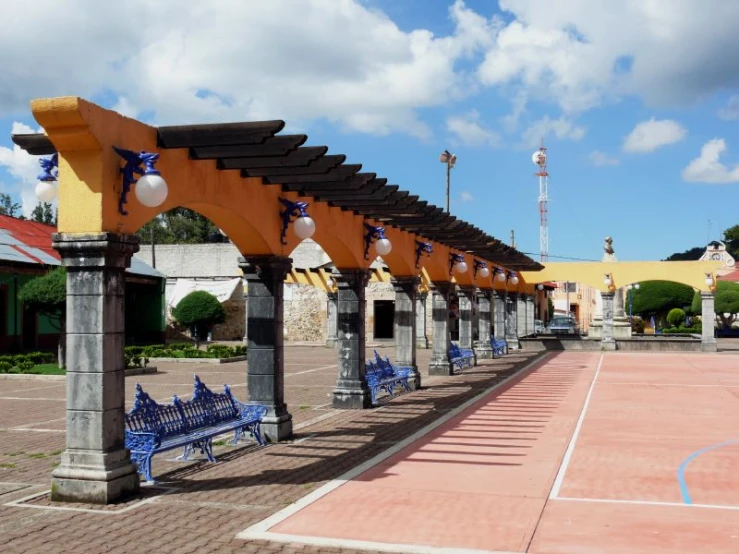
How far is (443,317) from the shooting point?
19656 millimetres

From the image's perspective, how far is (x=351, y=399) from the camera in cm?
1339

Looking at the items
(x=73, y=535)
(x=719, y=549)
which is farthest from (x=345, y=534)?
(x=719, y=549)

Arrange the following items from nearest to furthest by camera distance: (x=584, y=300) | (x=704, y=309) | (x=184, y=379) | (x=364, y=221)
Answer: (x=364, y=221)
(x=184, y=379)
(x=704, y=309)
(x=584, y=300)

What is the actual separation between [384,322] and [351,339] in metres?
26.6

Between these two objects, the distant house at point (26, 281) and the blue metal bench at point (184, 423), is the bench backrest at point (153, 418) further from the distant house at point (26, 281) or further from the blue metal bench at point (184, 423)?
the distant house at point (26, 281)

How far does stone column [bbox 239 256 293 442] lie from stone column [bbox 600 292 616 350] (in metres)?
21.7

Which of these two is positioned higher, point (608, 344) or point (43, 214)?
point (43, 214)

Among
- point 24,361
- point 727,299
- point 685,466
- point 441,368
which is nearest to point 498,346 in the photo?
point 441,368

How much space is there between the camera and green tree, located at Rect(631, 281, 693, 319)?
55938 millimetres

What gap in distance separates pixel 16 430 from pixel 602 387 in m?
11.2

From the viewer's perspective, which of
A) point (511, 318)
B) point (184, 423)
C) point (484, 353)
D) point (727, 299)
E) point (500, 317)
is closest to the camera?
point (184, 423)

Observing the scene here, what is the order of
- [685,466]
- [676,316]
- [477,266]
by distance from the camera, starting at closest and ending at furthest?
1. [685,466]
2. [477,266]
3. [676,316]

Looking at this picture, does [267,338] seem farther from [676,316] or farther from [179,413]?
[676,316]

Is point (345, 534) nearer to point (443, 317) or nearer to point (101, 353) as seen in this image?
point (101, 353)
